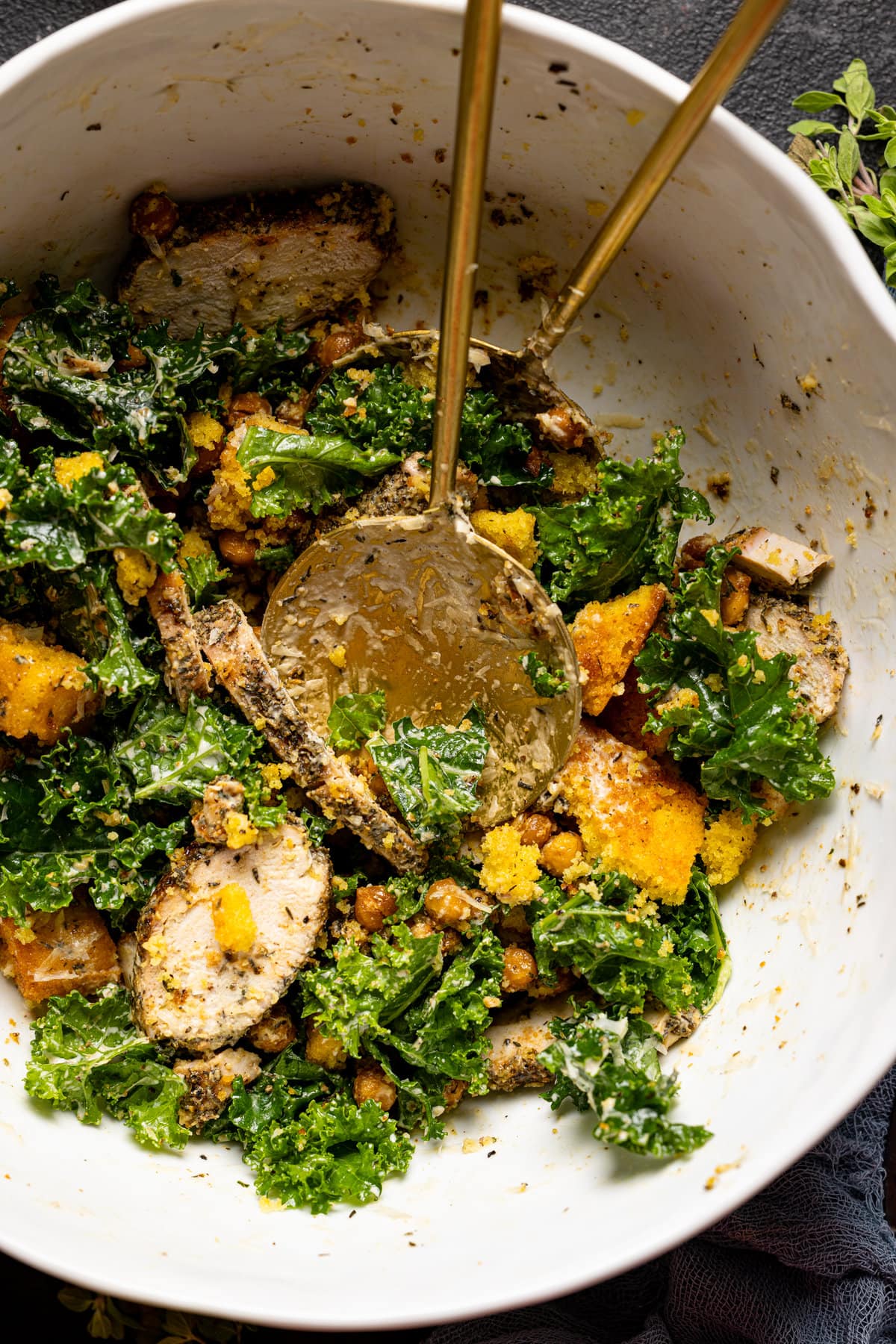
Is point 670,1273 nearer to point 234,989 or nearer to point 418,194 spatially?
point 234,989

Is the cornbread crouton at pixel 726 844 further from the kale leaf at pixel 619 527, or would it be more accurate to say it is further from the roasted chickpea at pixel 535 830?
the kale leaf at pixel 619 527

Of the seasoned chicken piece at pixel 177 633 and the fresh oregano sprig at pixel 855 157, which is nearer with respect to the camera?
the seasoned chicken piece at pixel 177 633

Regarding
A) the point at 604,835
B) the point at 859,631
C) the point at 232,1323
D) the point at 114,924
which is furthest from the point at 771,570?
the point at 232,1323

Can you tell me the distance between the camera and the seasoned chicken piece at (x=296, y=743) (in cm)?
287

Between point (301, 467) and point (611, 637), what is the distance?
0.94m

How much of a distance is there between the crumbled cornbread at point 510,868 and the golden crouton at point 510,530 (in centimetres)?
74

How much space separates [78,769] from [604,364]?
1867 millimetres

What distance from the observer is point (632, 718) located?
9.96 feet

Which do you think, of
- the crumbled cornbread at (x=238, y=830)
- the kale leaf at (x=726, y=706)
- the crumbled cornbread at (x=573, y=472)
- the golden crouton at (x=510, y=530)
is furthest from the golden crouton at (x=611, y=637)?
the crumbled cornbread at (x=238, y=830)

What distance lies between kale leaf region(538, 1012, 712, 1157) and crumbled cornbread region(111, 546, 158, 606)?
1.52m

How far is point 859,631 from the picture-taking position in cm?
281

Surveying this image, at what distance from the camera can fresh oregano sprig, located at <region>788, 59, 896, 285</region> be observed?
3014 millimetres

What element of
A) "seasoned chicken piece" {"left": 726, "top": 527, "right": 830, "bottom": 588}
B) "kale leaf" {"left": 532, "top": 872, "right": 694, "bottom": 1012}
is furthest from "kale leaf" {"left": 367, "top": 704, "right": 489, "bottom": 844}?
"seasoned chicken piece" {"left": 726, "top": 527, "right": 830, "bottom": 588}

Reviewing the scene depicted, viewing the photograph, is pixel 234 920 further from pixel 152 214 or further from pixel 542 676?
pixel 152 214
